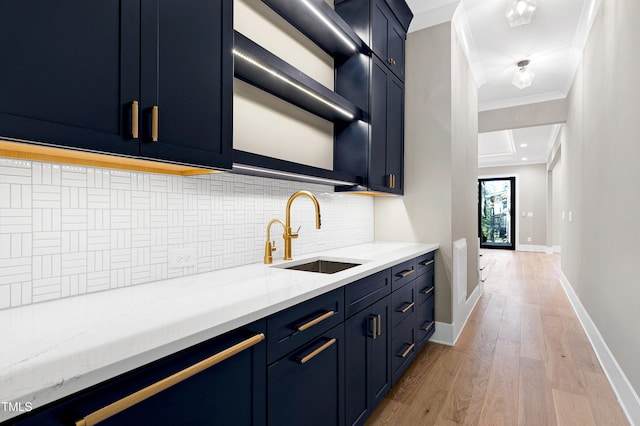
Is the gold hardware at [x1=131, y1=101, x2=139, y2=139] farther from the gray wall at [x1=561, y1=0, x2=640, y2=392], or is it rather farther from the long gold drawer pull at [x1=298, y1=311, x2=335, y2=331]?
the gray wall at [x1=561, y1=0, x2=640, y2=392]

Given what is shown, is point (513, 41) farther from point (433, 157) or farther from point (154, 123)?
point (154, 123)

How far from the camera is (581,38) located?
3.49 meters

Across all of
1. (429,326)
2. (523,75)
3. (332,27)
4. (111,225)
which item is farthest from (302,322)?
(523,75)

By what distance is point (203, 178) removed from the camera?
161 centimetres

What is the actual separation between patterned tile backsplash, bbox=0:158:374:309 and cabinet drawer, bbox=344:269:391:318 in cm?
63

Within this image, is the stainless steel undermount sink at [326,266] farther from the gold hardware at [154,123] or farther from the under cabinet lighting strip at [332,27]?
the under cabinet lighting strip at [332,27]

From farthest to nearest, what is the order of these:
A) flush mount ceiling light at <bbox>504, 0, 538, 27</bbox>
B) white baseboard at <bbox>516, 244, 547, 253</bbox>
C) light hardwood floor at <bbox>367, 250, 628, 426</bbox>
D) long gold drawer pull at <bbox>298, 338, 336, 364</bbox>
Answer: white baseboard at <bbox>516, 244, 547, 253</bbox> < flush mount ceiling light at <bbox>504, 0, 538, 27</bbox> < light hardwood floor at <bbox>367, 250, 628, 426</bbox> < long gold drawer pull at <bbox>298, 338, 336, 364</bbox>

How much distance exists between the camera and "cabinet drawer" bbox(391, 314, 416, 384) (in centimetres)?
210

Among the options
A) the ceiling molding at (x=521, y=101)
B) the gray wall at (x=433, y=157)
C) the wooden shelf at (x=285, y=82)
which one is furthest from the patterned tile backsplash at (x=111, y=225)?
the ceiling molding at (x=521, y=101)

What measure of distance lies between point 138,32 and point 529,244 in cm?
1118

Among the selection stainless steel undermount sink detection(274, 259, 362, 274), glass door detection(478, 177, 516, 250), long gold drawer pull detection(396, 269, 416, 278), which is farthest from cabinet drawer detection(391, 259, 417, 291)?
glass door detection(478, 177, 516, 250)

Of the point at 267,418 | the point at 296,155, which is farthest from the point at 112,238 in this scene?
the point at 296,155

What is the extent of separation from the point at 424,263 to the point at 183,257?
195 centimetres

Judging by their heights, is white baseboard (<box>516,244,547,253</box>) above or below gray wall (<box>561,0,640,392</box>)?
below
